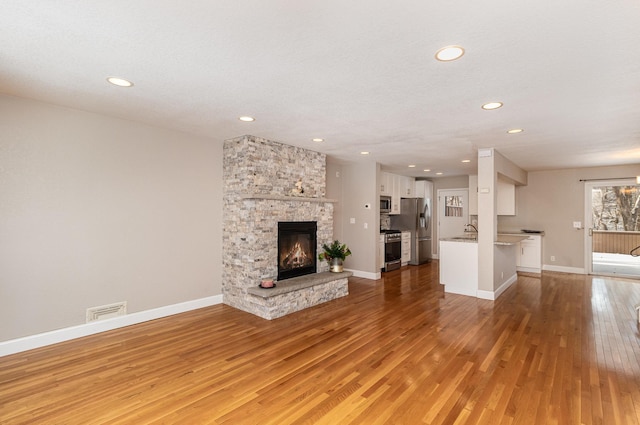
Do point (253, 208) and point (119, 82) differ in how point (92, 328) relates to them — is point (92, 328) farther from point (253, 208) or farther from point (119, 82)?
point (119, 82)

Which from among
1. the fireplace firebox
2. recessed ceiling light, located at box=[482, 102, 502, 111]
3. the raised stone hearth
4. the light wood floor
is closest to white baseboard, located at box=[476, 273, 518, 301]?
the light wood floor

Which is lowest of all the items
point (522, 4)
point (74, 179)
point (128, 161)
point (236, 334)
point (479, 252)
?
point (236, 334)

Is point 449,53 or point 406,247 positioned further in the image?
point 406,247

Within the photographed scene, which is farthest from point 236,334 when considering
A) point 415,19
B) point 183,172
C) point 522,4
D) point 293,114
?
point 522,4

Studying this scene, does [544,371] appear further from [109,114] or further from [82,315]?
[109,114]

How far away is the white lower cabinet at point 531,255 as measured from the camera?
23.7ft

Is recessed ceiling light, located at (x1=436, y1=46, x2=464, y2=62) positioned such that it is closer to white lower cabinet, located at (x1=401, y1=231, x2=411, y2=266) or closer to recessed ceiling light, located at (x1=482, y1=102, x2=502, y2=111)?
recessed ceiling light, located at (x1=482, y1=102, x2=502, y2=111)

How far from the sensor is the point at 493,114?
3.34 meters

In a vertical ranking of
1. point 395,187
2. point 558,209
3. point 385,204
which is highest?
point 395,187

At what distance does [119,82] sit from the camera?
264 centimetres

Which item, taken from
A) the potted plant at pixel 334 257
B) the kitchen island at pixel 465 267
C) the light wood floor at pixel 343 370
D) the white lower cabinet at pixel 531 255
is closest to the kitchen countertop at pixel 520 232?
the white lower cabinet at pixel 531 255

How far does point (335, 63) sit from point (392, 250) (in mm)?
5829

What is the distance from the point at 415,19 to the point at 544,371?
10.1 feet

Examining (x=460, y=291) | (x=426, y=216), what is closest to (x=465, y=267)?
(x=460, y=291)
